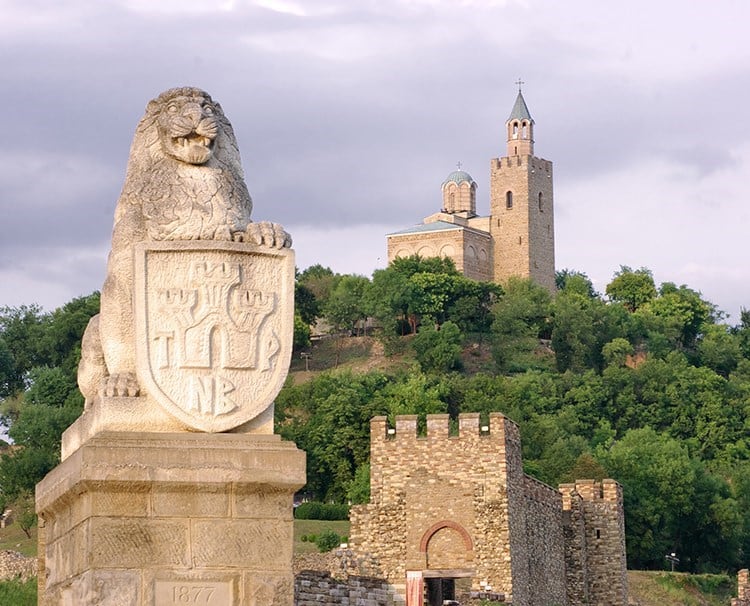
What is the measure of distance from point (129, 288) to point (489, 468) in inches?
1335

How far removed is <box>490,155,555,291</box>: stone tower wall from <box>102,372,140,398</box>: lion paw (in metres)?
105

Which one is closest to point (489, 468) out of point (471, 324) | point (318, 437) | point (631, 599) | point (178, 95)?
point (631, 599)

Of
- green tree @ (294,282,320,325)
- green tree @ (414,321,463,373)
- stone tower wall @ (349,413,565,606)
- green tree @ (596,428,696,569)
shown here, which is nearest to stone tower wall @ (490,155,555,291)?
green tree @ (294,282,320,325)

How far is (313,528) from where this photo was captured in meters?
53.4

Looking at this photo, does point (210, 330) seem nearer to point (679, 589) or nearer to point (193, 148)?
point (193, 148)

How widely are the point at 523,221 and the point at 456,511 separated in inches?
2926

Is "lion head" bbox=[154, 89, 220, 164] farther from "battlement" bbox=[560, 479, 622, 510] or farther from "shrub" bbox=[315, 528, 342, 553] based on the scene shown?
"shrub" bbox=[315, 528, 342, 553]

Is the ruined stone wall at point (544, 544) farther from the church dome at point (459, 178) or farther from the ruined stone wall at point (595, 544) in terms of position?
the church dome at point (459, 178)

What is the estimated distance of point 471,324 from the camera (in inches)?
3957

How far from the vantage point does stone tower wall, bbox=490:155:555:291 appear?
113688mm

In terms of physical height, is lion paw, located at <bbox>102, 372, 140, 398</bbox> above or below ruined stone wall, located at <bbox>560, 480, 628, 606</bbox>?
below

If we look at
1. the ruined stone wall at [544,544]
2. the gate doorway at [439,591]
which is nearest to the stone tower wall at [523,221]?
the ruined stone wall at [544,544]

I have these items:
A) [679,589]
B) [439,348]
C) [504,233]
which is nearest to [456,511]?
[679,589]

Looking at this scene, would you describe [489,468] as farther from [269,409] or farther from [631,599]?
[269,409]
